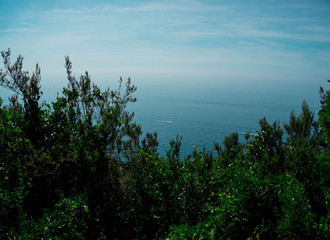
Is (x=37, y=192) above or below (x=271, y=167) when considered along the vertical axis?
below

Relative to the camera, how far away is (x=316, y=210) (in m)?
3.82

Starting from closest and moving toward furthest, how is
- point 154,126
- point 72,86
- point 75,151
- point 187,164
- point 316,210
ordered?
point 316,210
point 75,151
point 187,164
point 72,86
point 154,126

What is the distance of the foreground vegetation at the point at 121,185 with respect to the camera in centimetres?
368

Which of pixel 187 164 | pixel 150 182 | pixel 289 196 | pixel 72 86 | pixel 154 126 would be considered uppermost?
pixel 72 86

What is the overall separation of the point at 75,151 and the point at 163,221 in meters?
3.73

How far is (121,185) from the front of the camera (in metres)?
7.49

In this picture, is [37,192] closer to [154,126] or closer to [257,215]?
[257,215]

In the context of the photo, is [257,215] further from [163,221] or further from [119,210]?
[119,210]

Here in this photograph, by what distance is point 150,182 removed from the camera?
23.8ft

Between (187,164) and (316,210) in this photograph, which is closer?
(316,210)

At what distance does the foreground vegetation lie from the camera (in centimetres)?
368

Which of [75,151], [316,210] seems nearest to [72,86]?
[75,151]

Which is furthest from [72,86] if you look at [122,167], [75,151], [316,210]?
[316,210]

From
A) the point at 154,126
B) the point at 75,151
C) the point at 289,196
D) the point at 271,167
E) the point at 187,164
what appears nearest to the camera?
the point at 289,196
